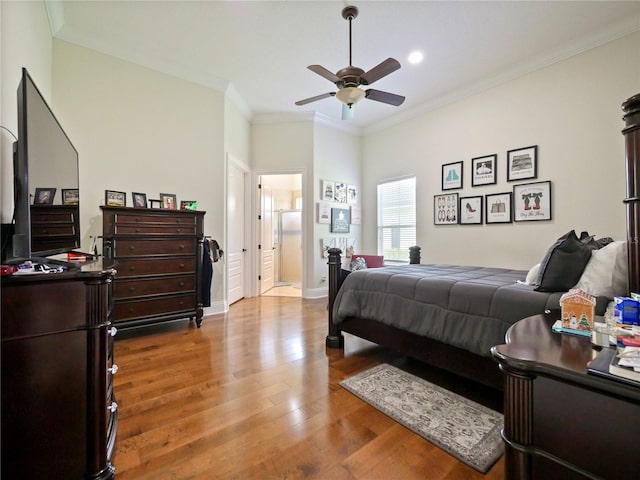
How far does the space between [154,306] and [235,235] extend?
1805 mm

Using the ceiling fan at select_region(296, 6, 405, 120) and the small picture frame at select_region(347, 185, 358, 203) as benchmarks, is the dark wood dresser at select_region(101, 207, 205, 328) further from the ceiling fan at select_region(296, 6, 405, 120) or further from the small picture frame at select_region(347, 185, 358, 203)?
the small picture frame at select_region(347, 185, 358, 203)

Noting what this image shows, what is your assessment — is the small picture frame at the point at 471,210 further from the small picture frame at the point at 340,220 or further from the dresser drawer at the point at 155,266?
the dresser drawer at the point at 155,266

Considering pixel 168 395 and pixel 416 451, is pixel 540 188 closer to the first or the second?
pixel 416 451

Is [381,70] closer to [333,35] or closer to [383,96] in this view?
[383,96]

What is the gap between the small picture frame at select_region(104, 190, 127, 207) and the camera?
10.5 feet

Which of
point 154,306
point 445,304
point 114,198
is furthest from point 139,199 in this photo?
point 445,304

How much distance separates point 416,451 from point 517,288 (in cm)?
108

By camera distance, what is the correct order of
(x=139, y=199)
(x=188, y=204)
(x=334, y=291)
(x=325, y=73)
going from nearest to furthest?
(x=325, y=73) < (x=334, y=291) < (x=139, y=199) < (x=188, y=204)

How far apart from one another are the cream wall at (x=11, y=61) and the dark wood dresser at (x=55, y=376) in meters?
1.08

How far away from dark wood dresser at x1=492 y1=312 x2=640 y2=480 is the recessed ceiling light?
139 inches

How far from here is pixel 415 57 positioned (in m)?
3.46

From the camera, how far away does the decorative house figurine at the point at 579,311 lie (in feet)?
3.36

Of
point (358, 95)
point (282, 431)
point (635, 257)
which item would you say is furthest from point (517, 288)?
point (358, 95)

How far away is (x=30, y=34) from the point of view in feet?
7.29
